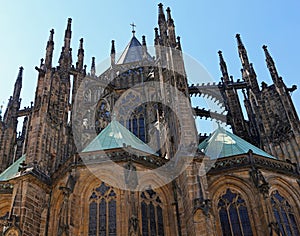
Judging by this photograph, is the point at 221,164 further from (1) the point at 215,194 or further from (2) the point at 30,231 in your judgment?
(2) the point at 30,231

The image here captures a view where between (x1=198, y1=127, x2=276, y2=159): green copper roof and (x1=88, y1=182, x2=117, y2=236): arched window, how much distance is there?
5821mm

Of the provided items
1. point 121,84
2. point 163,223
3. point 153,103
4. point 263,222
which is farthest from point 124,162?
point 121,84

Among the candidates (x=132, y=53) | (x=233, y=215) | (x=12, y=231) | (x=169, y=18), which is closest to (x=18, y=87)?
(x=132, y=53)

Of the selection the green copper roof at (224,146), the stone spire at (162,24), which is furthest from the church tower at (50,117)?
the green copper roof at (224,146)

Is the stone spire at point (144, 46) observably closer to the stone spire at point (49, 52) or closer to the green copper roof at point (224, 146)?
the stone spire at point (49, 52)

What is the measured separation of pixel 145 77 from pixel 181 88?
10.2 m

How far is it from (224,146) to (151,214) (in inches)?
231

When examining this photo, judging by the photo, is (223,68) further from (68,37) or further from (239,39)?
(68,37)

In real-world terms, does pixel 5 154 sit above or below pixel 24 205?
above

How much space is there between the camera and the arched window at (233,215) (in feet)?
51.7

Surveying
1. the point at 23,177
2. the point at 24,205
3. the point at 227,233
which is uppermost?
the point at 23,177

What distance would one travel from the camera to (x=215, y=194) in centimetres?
1691

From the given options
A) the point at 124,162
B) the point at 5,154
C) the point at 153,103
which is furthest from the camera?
the point at 153,103

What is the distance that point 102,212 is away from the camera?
594 inches
